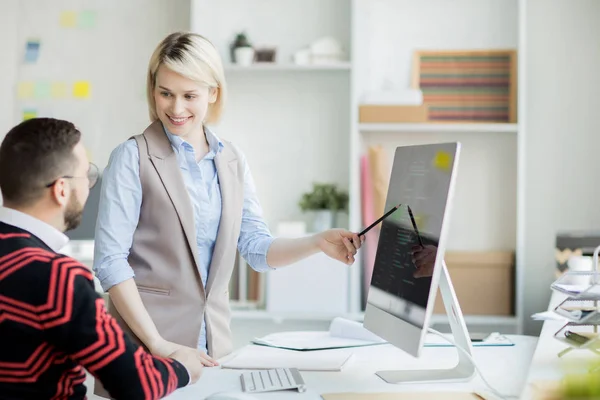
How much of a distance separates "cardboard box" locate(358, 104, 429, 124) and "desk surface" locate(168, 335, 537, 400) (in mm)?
1865

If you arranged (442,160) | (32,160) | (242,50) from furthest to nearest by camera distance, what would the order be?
(242,50)
(442,160)
(32,160)

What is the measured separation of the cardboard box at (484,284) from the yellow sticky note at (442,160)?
89.8 inches

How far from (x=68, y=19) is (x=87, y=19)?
4.2 inches

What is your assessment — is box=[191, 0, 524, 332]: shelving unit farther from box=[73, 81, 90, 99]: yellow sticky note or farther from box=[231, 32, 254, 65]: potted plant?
box=[73, 81, 90, 99]: yellow sticky note

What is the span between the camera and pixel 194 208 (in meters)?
2.14

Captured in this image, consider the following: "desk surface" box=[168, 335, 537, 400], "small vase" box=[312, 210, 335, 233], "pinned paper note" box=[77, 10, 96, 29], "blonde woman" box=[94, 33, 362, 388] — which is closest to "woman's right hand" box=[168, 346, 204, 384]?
"desk surface" box=[168, 335, 537, 400]

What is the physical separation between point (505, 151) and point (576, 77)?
493 millimetres

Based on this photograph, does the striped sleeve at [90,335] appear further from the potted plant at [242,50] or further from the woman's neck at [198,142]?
the potted plant at [242,50]

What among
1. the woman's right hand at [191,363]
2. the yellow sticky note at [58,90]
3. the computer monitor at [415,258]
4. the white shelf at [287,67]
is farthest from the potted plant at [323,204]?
the woman's right hand at [191,363]

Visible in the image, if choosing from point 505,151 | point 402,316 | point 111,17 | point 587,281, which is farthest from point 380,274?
point 111,17

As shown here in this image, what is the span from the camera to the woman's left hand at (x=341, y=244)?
204 cm

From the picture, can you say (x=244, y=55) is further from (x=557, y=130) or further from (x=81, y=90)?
(x=557, y=130)

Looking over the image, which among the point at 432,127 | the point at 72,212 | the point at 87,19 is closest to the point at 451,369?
the point at 72,212

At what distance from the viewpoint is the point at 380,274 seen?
1846 millimetres
